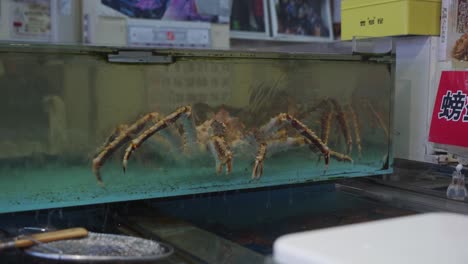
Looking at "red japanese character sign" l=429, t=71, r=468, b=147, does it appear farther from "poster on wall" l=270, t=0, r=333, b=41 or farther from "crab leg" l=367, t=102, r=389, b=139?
"poster on wall" l=270, t=0, r=333, b=41

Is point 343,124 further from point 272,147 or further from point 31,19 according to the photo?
point 31,19

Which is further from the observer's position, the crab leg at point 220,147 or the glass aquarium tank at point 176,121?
the crab leg at point 220,147

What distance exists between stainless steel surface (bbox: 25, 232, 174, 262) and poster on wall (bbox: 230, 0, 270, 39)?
6.90ft

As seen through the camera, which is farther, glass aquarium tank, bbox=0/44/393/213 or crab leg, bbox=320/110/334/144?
crab leg, bbox=320/110/334/144

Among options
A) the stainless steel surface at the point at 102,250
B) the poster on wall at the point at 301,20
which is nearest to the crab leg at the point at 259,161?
the stainless steel surface at the point at 102,250

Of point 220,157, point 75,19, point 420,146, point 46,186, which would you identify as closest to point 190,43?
point 75,19

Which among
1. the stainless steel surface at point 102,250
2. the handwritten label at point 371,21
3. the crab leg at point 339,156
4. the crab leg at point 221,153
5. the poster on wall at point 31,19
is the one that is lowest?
the stainless steel surface at point 102,250

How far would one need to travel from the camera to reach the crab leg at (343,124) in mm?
1178

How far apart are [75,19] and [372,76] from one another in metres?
1.50

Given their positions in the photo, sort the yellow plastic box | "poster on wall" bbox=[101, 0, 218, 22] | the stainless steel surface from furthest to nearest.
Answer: "poster on wall" bbox=[101, 0, 218, 22]
the yellow plastic box
the stainless steel surface

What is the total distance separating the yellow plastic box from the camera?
4.50ft

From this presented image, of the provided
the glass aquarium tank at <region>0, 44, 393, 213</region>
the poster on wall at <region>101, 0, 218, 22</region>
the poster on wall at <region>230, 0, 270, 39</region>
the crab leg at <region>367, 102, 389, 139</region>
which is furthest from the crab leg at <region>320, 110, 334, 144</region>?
the poster on wall at <region>230, 0, 270, 39</region>

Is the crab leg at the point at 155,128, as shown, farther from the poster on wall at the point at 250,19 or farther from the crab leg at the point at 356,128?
the poster on wall at the point at 250,19

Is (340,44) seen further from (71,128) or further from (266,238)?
(71,128)
